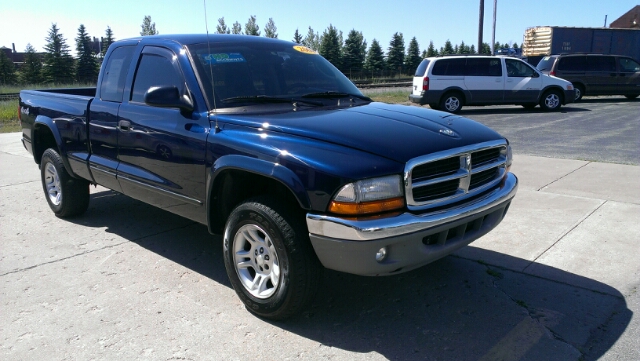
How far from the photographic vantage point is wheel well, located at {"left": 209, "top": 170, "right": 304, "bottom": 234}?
147 inches

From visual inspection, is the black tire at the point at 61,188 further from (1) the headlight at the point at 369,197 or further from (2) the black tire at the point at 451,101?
(2) the black tire at the point at 451,101

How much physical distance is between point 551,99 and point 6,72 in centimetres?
4911

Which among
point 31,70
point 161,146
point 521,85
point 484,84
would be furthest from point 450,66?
point 31,70

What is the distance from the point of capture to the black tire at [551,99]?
17406mm

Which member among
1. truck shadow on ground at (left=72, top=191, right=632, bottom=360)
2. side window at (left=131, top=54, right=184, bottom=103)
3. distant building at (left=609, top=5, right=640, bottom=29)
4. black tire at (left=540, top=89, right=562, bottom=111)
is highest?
distant building at (left=609, top=5, right=640, bottom=29)

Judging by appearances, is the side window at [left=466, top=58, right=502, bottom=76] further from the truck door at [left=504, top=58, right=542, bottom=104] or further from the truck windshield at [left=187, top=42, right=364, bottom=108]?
the truck windshield at [left=187, top=42, right=364, bottom=108]

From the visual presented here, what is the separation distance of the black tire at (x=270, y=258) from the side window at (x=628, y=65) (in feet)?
67.8

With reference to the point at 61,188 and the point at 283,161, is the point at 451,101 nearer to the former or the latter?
the point at 61,188

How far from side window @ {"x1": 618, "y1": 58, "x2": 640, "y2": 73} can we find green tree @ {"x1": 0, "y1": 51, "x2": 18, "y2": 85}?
49.0 m

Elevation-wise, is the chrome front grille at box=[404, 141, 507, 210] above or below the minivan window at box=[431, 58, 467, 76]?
below

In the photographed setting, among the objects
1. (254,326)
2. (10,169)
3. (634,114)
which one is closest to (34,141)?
(10,169)

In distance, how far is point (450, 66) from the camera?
678 inches

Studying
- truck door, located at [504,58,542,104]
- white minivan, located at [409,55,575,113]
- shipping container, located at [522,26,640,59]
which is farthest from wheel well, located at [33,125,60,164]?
shipping container, located at [522,26,640,59]

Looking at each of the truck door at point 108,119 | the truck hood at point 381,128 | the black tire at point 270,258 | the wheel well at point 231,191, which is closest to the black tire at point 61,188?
the truck door at point 108,119
